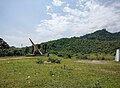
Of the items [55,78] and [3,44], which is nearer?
[55,78]

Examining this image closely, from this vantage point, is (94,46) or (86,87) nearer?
(86,87)

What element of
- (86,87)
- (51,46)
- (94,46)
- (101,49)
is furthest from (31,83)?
(51,46)

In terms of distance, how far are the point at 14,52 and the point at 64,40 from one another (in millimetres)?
Answer: 68293

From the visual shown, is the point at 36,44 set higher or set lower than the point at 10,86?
higher

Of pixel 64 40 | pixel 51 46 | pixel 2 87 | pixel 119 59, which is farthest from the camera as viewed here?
pixel 64 40

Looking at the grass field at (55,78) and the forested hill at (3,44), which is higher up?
the forested hill at (3,44)

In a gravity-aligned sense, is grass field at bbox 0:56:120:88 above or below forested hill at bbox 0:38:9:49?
below

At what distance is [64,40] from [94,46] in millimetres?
37825

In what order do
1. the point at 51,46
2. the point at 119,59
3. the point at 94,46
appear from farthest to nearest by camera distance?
the point at 51,46 < the point at 94,46 < the point at 119,59

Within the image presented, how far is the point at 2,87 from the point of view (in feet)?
44.6

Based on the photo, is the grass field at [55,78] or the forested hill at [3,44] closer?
the grass field at [55,78]

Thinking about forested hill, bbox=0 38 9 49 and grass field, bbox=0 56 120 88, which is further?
forested hill, bbox=0 38 9 49

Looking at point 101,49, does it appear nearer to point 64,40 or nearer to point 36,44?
point 36,44

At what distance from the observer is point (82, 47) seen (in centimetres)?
11231
